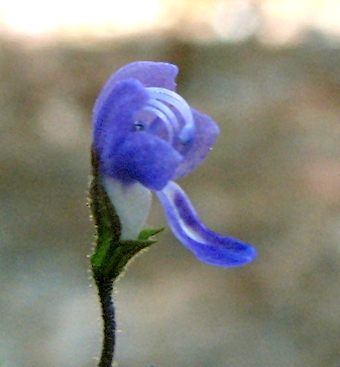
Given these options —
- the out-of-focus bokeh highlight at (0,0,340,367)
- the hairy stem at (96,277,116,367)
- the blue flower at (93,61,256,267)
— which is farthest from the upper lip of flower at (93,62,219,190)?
the out-of-focus bokeh highlight at (0,0,340,367)

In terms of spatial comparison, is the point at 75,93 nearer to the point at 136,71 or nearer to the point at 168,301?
the point at 168,301

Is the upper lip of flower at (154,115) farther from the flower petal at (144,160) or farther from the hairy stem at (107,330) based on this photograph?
the hairy stem at (107,330)

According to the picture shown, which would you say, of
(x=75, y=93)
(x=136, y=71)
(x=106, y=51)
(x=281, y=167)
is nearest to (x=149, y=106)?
(x=136, y=71)

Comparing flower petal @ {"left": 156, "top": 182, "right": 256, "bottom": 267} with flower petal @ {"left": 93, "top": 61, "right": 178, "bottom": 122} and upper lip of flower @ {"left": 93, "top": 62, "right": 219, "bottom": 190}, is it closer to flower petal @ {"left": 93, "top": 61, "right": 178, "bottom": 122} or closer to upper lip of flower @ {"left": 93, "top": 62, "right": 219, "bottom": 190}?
upper lip of flower @ {"left": 93, "top": 62, "right": 219, "bottom": 190}

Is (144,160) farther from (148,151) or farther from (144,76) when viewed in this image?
(144,76)

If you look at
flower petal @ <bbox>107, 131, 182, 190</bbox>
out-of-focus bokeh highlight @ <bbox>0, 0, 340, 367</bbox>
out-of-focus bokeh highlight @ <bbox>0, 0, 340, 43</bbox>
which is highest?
out-of-focus bokeh highlight @ <bbox>0, 0, 340, 43</bbox>

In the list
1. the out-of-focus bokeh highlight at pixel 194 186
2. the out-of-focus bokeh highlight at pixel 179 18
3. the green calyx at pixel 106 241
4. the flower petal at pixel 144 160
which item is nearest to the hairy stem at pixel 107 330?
the green calyx at pixel 106 241
